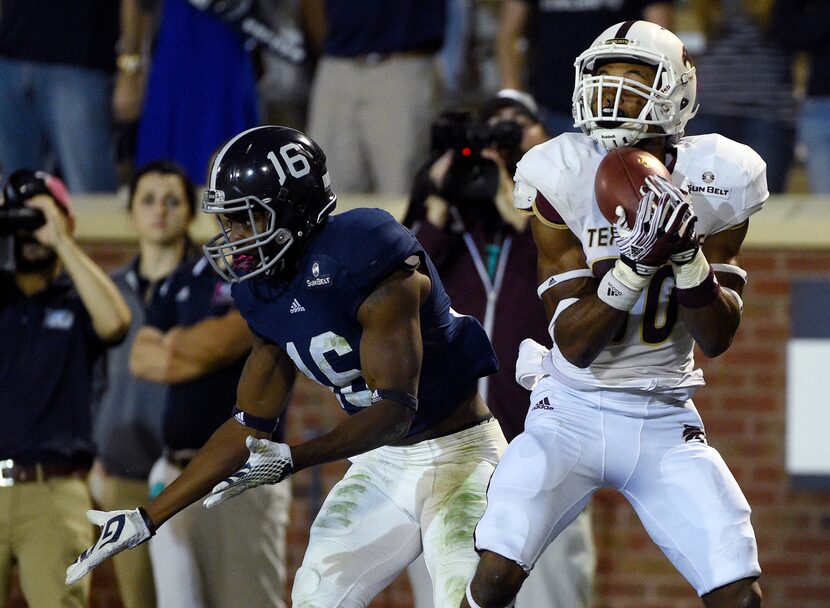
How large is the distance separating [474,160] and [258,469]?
1.71m

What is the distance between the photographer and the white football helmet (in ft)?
11.2

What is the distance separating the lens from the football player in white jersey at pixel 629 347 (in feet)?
11.0

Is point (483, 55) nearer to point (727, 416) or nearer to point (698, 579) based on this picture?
point (727, 416)

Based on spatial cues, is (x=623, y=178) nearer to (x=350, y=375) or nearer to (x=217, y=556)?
(x=350, y=375)

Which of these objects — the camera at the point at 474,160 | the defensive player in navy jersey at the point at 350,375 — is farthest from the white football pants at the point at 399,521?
the camera at the point at 474,160

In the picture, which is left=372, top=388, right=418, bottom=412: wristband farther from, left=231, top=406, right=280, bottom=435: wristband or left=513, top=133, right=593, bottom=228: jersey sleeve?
left=513, top=133, right=593, bottom=228: jersey sleeve

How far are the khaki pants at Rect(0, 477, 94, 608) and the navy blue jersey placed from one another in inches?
51.9

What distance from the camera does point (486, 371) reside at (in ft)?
12.3

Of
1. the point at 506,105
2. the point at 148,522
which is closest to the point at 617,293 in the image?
the point at 148,522

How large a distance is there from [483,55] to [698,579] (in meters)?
3.54

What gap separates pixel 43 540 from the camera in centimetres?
459

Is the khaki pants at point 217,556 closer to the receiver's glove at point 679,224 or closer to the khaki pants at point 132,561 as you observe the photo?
the khaki pants at point 132,561

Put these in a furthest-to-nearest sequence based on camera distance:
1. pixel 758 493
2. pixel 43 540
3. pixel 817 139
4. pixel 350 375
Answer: pixel 758 493 → pixel 817 139 → pixel 43 540 → pixel 350 375

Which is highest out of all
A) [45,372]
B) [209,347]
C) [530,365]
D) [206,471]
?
[530,365]
